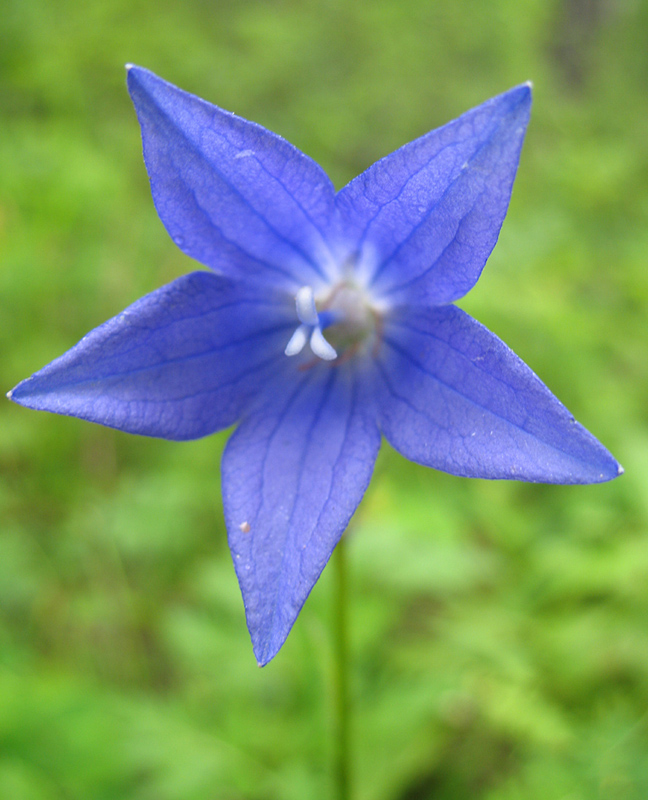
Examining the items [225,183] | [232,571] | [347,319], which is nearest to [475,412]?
[347,319]

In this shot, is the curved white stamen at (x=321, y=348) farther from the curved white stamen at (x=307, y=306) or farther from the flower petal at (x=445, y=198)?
the flower petal at (x=445, y=198)

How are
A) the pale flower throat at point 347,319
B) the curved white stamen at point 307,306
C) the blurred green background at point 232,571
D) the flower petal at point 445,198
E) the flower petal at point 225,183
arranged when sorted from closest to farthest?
the flower petal at point 445,198
the flower petal at point 225,183
the curved white stamen at point 307,306
the pale flower throat at point 347,319
the blurred green background at point 232,571

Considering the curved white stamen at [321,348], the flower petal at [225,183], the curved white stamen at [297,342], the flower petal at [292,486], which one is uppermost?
the flower petal at [225,183]

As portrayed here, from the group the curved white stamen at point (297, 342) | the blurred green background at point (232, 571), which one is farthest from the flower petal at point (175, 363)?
the blurred green background at point (232, 571)

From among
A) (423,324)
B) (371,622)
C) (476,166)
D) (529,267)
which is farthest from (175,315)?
(529,267)

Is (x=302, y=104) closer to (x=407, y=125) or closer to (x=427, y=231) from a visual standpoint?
(x=407, y=125)
